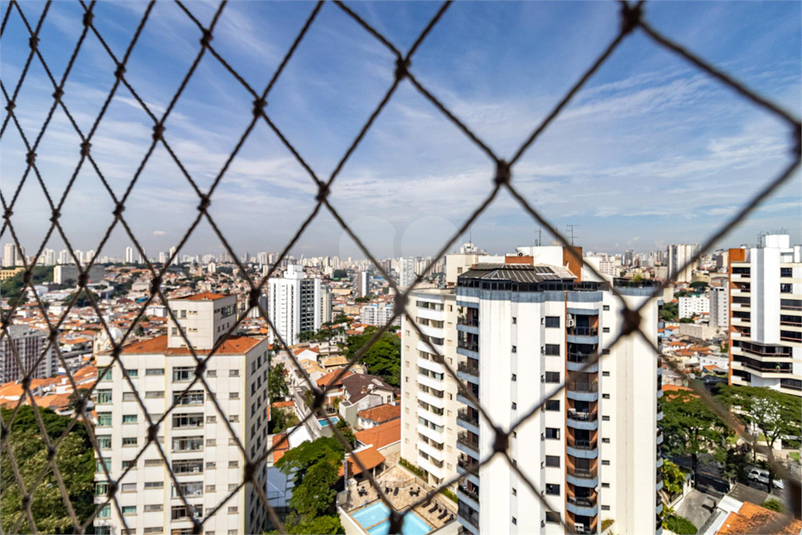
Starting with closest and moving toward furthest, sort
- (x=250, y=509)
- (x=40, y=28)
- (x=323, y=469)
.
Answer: (x=40, y=28)
(x=250, y=509)
(x=323, y=469)

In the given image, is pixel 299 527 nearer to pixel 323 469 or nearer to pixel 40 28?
pixel 323 469

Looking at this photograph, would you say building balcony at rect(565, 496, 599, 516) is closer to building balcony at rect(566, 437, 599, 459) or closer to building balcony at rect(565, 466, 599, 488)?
building balcony at rect(565, 466, 599, 488)

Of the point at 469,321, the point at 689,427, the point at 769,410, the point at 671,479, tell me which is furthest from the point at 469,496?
the point at 769,410

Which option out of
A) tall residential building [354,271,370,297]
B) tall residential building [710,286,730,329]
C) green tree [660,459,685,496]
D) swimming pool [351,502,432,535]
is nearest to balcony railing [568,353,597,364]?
green tree [660,459,685,496]

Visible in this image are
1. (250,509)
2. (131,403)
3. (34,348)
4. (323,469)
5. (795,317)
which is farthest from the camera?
(34,348)

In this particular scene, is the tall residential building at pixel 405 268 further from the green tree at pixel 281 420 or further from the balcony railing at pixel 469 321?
the balcony railing at pixel 469 321

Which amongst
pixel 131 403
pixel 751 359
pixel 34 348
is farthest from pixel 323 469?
pixel 34 348

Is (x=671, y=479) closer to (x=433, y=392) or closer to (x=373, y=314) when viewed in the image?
(x=433, y=392)
